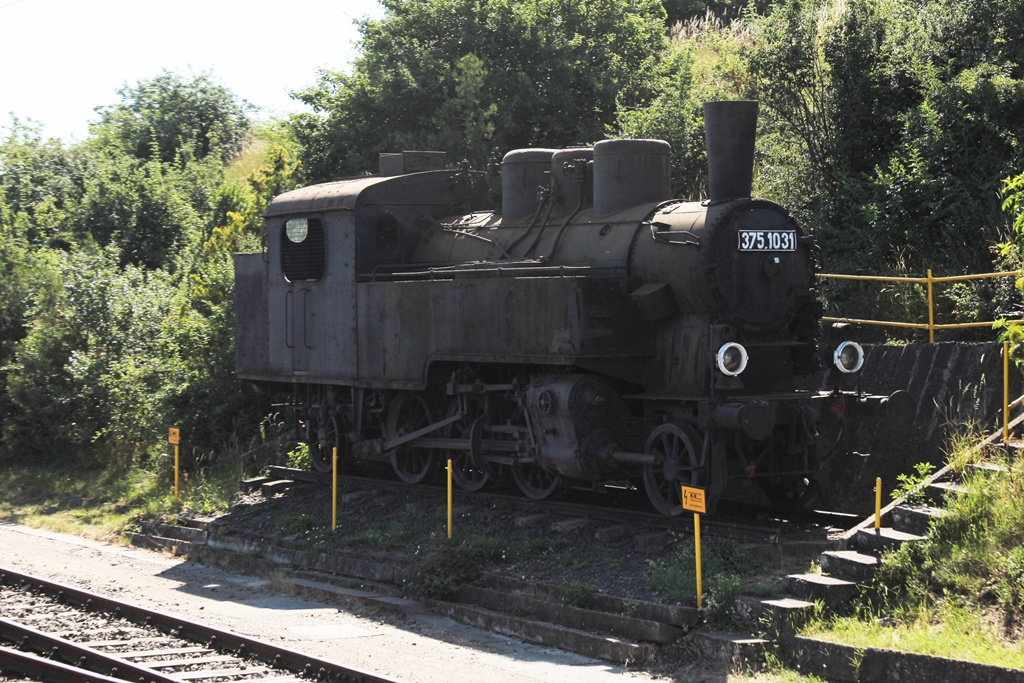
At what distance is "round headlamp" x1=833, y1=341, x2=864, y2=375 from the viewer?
1070 centimetres

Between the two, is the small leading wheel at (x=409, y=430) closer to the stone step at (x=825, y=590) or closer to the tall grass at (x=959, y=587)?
the stone step at (x=825, y=590)

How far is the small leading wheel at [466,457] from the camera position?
12273 millimetres

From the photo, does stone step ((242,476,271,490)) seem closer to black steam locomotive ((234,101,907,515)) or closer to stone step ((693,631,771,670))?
black steam locomotive ((234,101,907,515))

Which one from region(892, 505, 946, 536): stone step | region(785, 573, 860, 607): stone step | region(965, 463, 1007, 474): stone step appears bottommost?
region(785, 573, 860, 607): stone step

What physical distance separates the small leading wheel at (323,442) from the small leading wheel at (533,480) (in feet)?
9.20

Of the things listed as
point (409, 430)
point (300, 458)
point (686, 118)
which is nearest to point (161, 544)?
point (300, 458)

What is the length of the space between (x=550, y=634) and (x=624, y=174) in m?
4.87

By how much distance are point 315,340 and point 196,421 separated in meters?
4.49

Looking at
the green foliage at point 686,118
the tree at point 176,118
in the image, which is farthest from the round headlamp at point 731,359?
the tree at point 176,118

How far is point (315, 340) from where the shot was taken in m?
14.0

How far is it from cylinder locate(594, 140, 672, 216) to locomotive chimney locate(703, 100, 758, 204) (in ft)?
3.04

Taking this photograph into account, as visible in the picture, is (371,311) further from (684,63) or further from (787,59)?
(684,63)

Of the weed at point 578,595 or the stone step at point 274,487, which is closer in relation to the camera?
the weed at point 578,595

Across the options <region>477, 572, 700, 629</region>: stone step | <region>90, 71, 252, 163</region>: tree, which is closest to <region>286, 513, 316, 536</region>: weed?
<region>477, 572, 700, 629</region>: stone step
